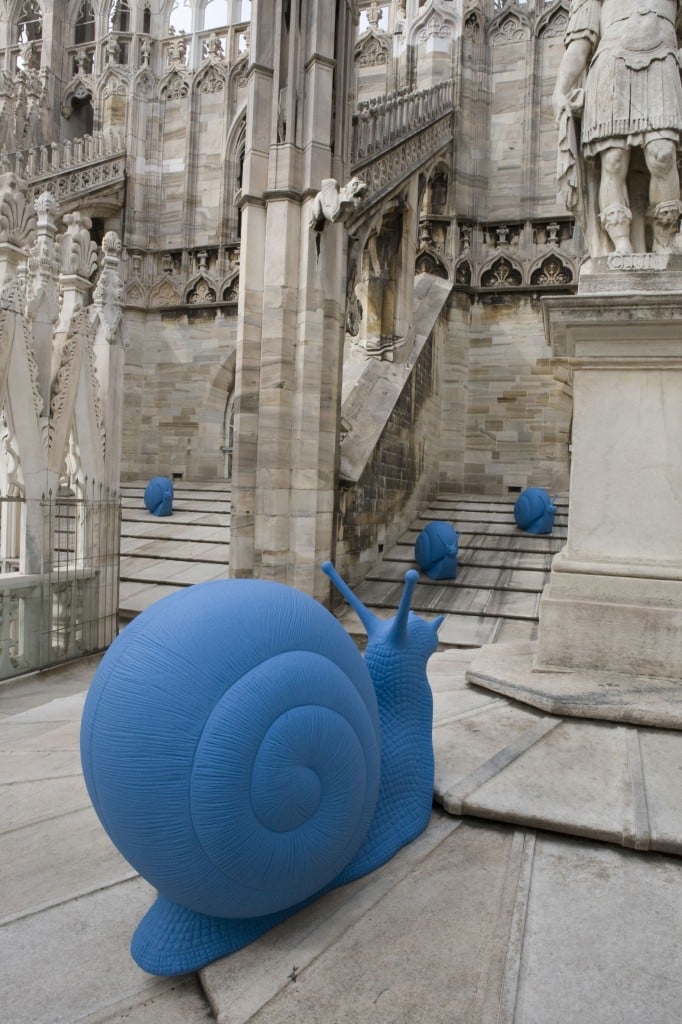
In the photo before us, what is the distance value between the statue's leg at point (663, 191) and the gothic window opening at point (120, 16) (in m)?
20.2

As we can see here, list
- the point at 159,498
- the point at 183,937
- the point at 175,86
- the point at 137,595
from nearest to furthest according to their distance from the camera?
1. the point at 183,937
2. the point at 137,595
3. the point at 159,498
4. the point at 175,86

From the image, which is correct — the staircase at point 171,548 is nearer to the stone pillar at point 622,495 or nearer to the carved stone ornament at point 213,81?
the stone pillar at point 622,495

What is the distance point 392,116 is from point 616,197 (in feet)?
26.9

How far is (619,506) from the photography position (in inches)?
136

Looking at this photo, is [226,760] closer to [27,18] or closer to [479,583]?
[479,583]

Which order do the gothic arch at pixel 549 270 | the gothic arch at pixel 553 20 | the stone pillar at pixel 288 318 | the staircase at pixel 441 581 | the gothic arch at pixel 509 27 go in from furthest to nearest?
the gothic arch at pixel 509 27, the gothic arch at pixel 553 20, the gothic arch at pixel 549 270, the stone pillar at pixel 288 318, the staircase at pixel 441 581

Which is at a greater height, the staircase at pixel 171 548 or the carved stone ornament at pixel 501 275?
the carved stone ornament at pixel 501 275

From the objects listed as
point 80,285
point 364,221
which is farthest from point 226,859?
point 364,221

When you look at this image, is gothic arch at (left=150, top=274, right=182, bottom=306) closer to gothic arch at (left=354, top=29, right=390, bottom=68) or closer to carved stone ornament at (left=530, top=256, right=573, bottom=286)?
gothic arch at (left=354, top=29, right=390, bottom=68)

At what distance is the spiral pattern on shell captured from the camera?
50.8 inches

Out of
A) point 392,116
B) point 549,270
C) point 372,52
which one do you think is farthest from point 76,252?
point 372,52

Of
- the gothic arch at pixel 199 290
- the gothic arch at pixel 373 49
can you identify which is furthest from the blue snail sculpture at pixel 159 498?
the gothic arch at pixel 373 49

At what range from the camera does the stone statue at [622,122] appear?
3.44m

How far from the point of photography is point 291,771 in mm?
1339
